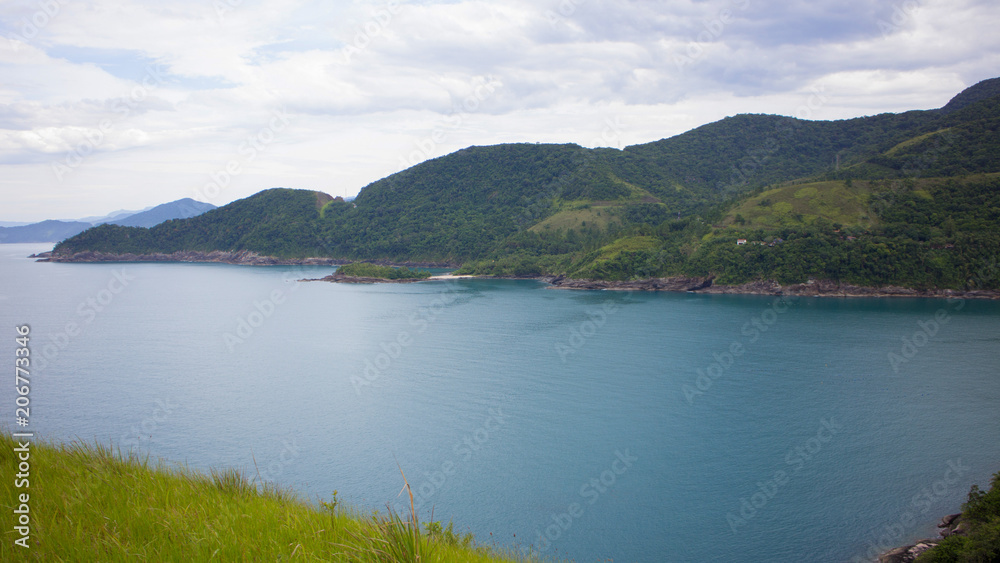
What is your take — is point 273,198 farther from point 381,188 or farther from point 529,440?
point 529,440

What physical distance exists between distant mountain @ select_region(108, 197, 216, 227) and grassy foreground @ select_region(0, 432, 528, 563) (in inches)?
7345

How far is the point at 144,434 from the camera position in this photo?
59.1 ft

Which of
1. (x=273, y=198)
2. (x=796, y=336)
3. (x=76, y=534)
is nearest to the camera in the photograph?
(x=76, y=534)

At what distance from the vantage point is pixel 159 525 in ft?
10.3

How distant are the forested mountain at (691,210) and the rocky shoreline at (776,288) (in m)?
0.78

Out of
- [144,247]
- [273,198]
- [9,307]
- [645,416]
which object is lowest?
[645,416]

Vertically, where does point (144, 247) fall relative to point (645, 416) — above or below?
above

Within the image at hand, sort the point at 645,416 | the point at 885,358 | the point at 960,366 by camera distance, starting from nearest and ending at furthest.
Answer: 1. the point at 645,416
2. the point at 960,366
3. the point at 885,358

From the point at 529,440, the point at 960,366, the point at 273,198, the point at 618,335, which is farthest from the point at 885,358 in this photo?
the point at 273,198

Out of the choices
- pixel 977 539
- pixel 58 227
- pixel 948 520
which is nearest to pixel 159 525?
pixel 977 539

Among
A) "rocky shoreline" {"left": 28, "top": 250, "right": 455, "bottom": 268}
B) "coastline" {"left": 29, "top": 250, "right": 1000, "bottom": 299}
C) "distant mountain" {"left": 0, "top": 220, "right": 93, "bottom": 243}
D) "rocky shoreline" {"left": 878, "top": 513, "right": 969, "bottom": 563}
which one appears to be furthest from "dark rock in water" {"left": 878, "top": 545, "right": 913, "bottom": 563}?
"distant mountain" {"left": 0, "top": 220, "right": 93, "bottom": 243}

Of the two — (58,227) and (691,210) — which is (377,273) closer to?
(691,210)

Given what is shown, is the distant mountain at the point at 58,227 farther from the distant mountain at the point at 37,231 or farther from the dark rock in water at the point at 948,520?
the dark rock in water at the point at 948,520

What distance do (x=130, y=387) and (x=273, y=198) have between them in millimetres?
99247
